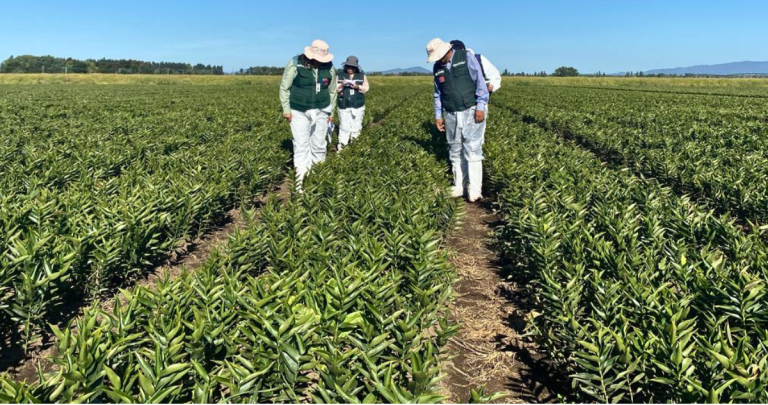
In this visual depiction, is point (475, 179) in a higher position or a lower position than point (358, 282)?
higher

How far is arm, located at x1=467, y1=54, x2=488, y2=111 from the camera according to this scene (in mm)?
7035

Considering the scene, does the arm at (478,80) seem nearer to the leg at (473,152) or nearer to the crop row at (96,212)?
the leg at (473,152)

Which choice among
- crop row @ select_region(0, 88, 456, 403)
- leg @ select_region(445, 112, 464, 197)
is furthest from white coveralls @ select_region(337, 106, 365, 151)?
crop row @ select_region(0, 88, 456, 403)

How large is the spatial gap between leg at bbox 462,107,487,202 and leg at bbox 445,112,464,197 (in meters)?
0.15

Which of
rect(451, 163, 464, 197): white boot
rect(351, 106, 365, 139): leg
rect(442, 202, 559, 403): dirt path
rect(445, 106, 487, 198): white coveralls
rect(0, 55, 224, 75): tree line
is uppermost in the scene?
rect(0, 55, 224, 75): tree line

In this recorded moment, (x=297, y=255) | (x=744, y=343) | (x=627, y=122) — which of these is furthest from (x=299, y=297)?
(x=627, y=122)

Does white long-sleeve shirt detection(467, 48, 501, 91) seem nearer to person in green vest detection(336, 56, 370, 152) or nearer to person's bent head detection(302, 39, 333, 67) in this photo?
person's bent head detection(302, 39, 333, 67)

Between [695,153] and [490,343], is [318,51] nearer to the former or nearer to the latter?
[490,343]

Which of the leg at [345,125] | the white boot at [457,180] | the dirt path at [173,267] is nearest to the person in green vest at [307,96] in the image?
the dirt path at [173,267]

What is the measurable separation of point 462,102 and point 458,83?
30 centimetres

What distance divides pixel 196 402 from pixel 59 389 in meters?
0.59

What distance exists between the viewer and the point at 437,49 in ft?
22.8

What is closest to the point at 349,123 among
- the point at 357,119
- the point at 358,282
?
the point at 357,119

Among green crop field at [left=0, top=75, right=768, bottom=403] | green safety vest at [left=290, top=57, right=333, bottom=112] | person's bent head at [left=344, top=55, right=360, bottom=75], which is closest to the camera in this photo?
green crop field at [left=0, top=75, right=768, bottom=403]
